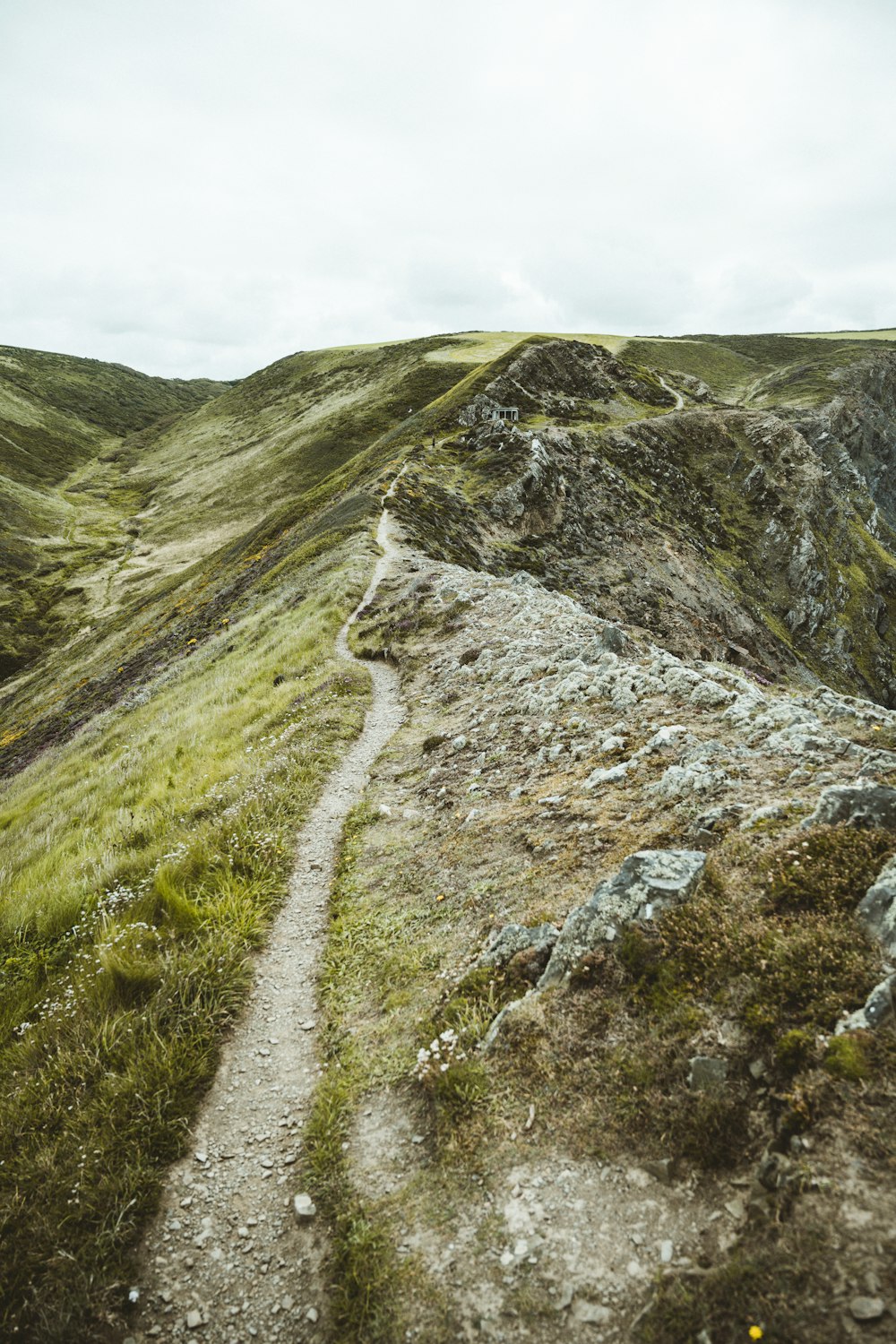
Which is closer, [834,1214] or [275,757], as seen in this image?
[834,1214]

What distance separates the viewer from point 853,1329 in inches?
122

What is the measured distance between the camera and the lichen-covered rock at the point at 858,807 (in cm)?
579

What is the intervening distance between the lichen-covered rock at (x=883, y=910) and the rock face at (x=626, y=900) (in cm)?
155

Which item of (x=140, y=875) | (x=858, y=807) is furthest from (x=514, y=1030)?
(x=140, y=875)

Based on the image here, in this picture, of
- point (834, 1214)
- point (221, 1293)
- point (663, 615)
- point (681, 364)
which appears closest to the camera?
point (834, 1214)

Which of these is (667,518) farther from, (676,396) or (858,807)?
(858,807)

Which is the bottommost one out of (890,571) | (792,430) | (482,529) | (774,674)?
(774,674)

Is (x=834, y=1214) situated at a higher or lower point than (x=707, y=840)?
lower

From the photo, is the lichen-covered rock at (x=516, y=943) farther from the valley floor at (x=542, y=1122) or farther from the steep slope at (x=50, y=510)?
the steep slope at (x=50, y=510)

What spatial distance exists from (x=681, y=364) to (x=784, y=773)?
174 m

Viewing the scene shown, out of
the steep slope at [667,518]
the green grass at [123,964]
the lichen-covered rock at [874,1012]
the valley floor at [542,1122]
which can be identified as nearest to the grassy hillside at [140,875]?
the green grass at [123,964]

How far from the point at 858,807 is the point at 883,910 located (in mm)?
1330

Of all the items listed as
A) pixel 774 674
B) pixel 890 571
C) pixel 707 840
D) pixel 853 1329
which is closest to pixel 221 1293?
pixel 853 1329

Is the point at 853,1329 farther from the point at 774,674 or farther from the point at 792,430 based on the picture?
the point at 792,430
